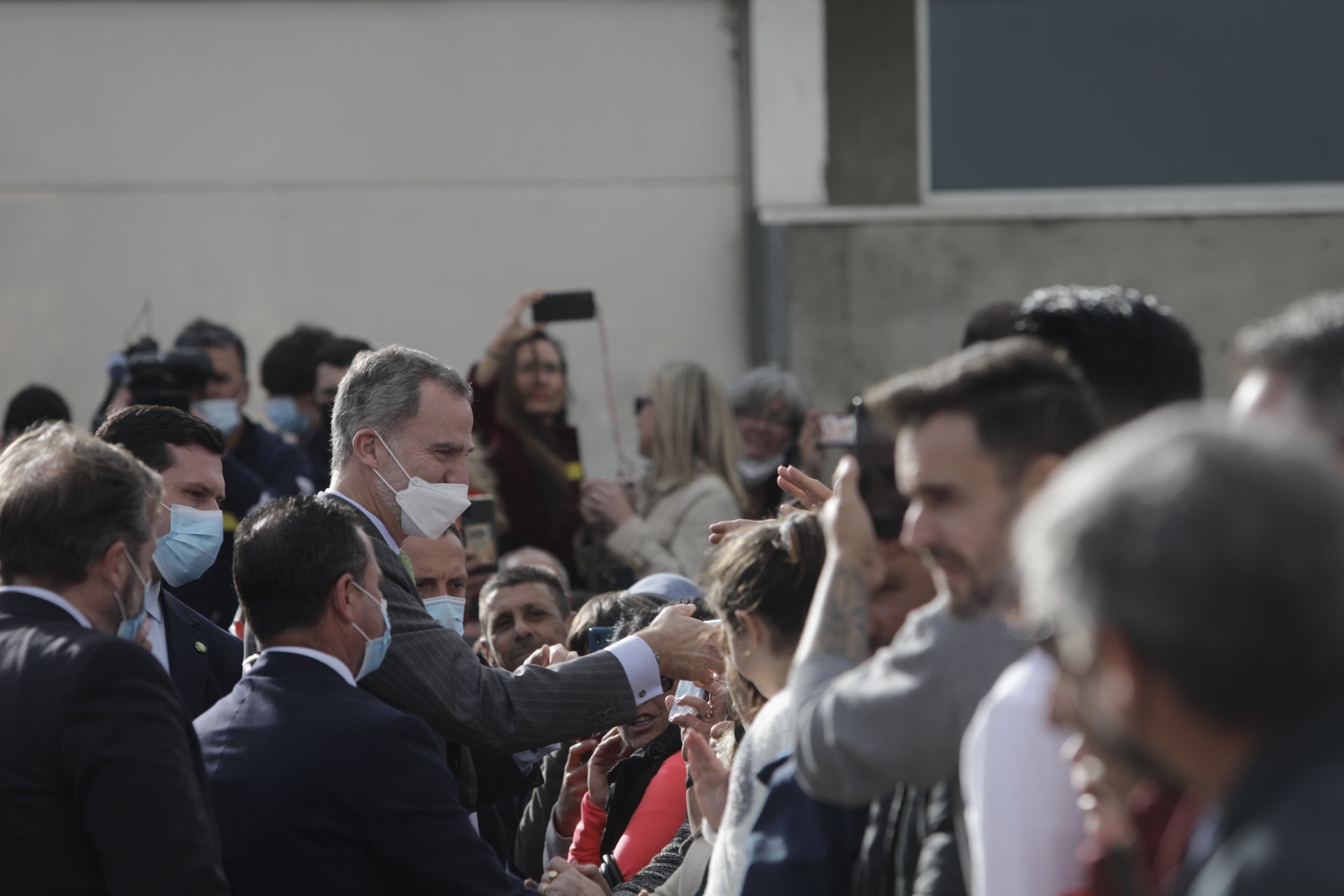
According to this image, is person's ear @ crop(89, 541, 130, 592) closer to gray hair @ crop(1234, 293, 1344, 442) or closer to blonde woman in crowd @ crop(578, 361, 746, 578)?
gray hair @ crop(1234, 293, 1344, 442)

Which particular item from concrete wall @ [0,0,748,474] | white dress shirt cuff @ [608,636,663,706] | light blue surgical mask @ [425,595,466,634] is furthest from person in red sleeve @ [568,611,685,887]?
concrete wall @ [0,0,748,474]

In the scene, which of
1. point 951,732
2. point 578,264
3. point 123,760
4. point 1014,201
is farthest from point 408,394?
point 1014,201

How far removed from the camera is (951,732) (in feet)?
6.23

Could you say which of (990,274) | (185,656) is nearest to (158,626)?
(185,656)

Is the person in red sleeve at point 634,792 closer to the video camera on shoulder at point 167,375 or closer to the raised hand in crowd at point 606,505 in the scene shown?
the raised hand in crowd at point 606,505

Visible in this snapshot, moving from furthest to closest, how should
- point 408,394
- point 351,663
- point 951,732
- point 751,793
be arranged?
point 408,394 < point 351,663 < point 751,793 < point 951,732

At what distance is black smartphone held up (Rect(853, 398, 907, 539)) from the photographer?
265 centimetres

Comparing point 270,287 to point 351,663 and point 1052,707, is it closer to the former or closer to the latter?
point 351,663

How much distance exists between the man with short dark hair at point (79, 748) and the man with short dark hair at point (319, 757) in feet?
0.82

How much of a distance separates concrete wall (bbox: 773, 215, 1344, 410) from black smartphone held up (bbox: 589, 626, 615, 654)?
4.10 m

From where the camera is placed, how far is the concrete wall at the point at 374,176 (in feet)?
27.2

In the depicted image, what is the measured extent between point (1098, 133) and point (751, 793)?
7136 millimetres

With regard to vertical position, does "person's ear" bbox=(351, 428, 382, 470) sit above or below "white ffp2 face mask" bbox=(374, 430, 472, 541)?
above

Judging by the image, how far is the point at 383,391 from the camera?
388 centimetres
